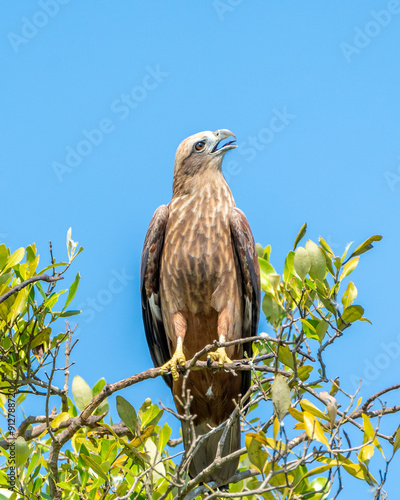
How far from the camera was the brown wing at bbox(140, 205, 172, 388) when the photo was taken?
18.4ft

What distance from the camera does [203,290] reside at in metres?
5.30

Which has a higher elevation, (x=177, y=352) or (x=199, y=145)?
(x=199, y=145)

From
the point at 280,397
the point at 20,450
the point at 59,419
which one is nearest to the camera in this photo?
the point at 280,397

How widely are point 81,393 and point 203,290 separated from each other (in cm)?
125

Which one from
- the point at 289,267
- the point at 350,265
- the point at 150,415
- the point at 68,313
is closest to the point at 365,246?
the point at 350,265

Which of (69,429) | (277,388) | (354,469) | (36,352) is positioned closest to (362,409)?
(354,469)

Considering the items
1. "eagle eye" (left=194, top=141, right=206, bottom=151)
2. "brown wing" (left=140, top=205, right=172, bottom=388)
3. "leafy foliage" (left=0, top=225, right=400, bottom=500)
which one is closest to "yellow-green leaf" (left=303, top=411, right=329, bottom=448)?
"leafy foliage" (left=0, top=225, right=400, bottom=500)

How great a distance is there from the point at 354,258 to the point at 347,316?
457 mm

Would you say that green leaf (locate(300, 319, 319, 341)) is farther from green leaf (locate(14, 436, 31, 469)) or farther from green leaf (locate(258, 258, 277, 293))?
green leaf (locate(14, 436, 31, 469))

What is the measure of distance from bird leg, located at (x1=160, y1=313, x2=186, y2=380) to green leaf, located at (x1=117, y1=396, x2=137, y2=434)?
1.70 ft

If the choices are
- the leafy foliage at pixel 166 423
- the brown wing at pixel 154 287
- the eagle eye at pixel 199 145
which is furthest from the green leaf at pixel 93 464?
the eagle eye at pixel 199 145

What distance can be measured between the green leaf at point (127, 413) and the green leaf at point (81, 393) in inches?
22.7

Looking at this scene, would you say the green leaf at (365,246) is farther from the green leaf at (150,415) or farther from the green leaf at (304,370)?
the green leaf at (150,415)

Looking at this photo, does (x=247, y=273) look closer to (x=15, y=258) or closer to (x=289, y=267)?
(x=289, y=267)
